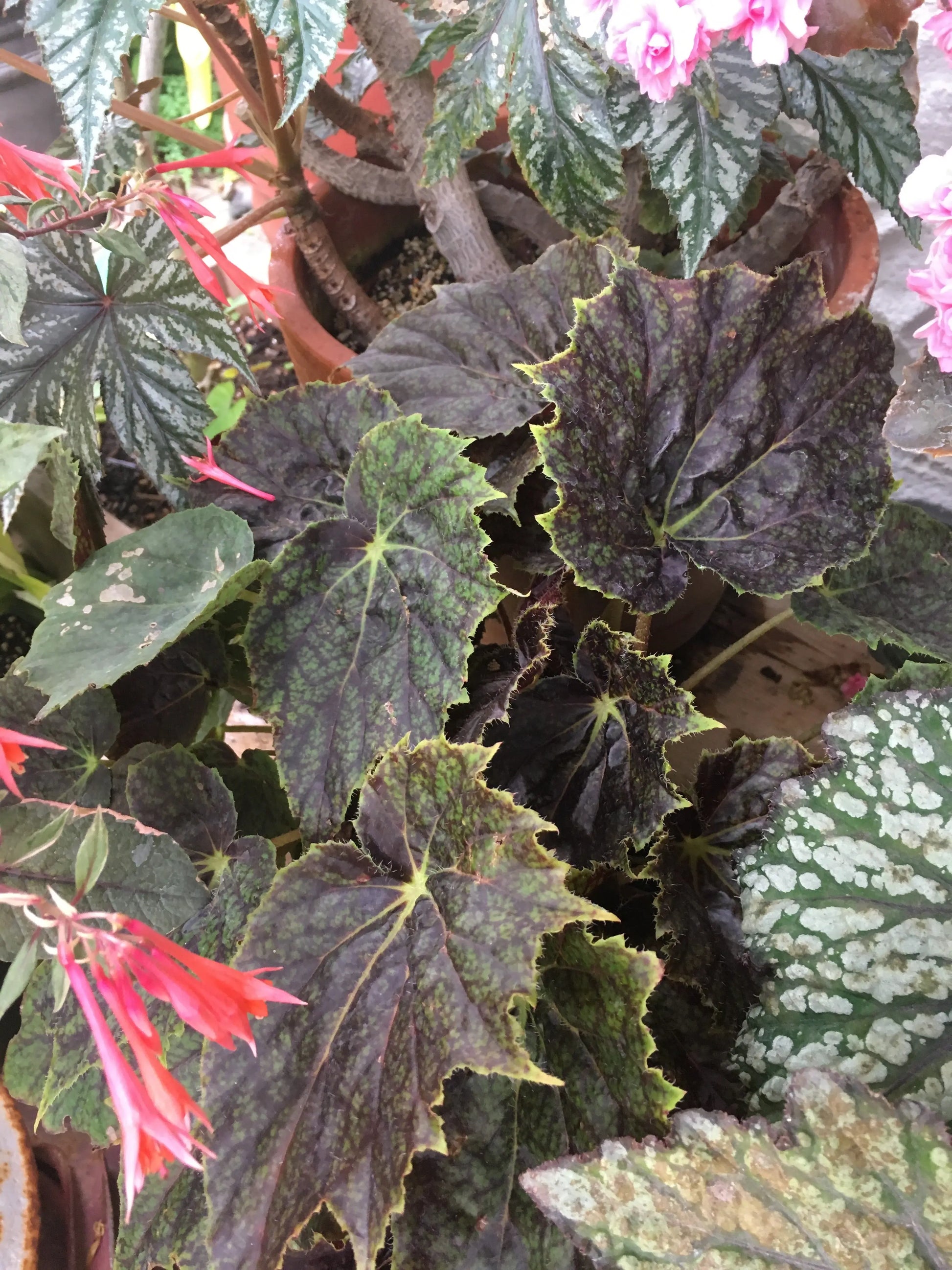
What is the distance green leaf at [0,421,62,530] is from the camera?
47 centimetres

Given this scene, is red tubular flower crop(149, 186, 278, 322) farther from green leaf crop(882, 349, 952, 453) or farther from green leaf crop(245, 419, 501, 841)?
green leaf crop(882, 349, 952, 453)

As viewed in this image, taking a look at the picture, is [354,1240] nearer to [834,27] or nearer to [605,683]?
[605,683]

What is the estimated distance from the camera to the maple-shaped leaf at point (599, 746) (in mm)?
498

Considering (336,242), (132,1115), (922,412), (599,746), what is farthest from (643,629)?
(336,242)

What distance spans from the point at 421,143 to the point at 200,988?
69 cm

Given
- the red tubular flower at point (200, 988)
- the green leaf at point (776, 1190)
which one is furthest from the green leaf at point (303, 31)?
the green leaf at point (776, 1190)

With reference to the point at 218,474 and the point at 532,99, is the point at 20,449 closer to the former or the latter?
the point at 218,474

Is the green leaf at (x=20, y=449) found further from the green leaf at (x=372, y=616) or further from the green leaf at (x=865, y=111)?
the green leaf at (x=865, y=111)

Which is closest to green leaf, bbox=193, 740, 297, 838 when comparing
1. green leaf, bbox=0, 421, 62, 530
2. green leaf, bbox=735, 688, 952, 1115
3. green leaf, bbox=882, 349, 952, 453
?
green leaf, bbox=0, 421, 62, 530

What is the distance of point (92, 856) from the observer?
0.34m

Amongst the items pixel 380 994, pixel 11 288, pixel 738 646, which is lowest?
pixel 738 646

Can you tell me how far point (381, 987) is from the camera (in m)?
0.42

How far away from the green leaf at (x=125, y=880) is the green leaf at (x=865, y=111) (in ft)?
2.05

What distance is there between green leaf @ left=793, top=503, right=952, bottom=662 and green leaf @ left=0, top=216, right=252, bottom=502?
43 centimetres
